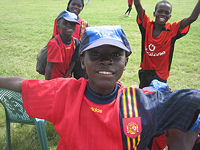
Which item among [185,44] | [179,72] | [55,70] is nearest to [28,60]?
[55,70]

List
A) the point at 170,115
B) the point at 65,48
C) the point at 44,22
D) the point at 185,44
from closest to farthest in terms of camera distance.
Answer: the point at 170,115
the point at 65,48
the point at 185,44
the point at 44,22

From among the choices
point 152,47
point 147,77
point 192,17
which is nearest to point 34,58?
point 147,77

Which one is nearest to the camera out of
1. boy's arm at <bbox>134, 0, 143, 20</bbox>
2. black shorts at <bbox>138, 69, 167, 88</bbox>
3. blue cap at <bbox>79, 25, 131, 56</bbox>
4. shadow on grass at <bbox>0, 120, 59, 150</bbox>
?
blue cap at <bbox>79, 25, 131, 56</bbox>

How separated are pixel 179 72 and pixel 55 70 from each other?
12.2 feet

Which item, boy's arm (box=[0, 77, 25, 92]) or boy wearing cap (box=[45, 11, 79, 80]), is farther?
boy wearing cap (box=[45, 11, 79, 80])

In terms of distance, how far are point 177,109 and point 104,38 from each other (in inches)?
24.5

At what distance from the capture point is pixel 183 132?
122 centimetres

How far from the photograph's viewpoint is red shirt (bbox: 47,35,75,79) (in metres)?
2.71

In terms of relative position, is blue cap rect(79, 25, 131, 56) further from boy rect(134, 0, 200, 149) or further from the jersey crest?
boy rect(134, 0, 200, 149)

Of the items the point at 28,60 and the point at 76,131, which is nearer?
the point at 76,131

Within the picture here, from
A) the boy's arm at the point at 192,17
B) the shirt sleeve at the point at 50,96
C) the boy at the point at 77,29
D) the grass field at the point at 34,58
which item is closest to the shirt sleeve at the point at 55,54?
the boy at the point at 77,29

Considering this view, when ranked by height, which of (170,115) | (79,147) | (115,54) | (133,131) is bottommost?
(79,147)

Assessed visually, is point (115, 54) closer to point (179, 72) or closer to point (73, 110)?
point (73, 110)

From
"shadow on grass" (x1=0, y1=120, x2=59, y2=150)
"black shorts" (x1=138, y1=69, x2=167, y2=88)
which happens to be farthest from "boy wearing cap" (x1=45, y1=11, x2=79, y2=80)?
"black shorts" (x1=138, y1=69, x2=167, y2=88)
